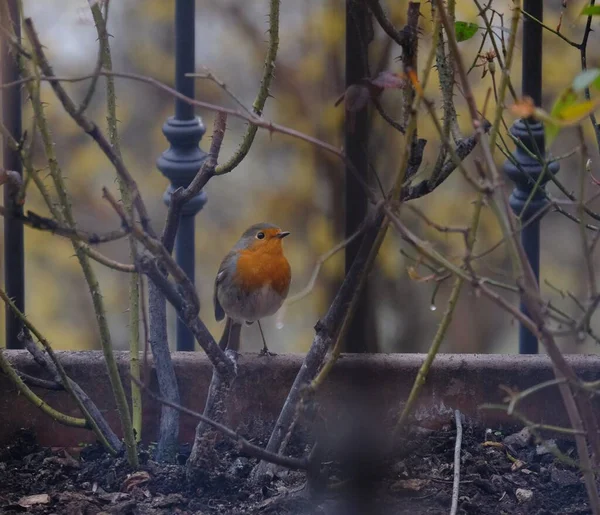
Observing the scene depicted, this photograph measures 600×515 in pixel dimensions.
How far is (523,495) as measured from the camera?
2027 mm

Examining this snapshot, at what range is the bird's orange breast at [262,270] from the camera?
11.1ft

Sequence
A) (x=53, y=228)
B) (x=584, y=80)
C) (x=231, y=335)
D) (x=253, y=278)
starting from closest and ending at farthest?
(x=584, y=80) → (x=53, y=228) → (x=253, y=278) → (x=231, y=335)

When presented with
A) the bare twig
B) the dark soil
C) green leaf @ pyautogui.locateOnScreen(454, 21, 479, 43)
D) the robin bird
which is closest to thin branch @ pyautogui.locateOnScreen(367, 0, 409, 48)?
green leaf @ pyautogui.locateOnScreen(454, 21, 479, 43)

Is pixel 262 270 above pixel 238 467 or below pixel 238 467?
above

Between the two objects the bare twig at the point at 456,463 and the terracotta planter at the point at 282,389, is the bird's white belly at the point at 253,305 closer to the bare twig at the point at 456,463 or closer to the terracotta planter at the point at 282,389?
the terracotta planter at the point at 282,389

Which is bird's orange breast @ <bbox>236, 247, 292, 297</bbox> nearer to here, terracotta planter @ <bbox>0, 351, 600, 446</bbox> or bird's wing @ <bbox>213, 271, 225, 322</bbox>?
bird's wing @ <bbox>213, 271, 225, 322</bbox>

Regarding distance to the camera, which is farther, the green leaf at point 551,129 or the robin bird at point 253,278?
the robin bird at point 253,278

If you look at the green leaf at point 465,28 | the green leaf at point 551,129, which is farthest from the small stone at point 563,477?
the green leaf at point 551,129

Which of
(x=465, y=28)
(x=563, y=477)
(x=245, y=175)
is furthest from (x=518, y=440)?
Result: (x=245, y=175)

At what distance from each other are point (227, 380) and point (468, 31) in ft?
2.92

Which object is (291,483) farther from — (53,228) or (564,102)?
Result: (564,102)

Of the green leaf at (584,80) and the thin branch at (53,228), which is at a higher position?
the green leaf at (584,80)

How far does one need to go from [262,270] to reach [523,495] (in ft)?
5.12

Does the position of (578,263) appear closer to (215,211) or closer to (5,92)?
A: (215,211)
